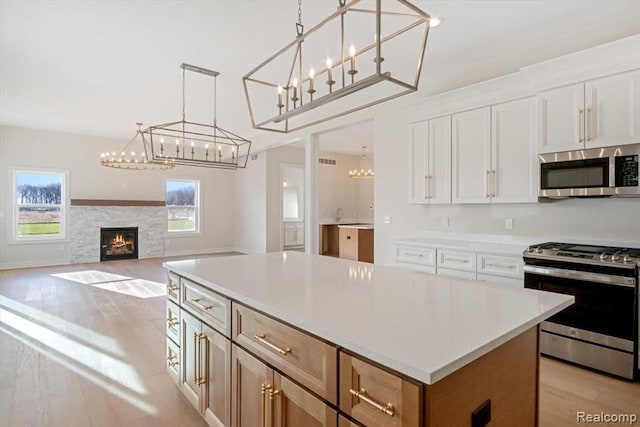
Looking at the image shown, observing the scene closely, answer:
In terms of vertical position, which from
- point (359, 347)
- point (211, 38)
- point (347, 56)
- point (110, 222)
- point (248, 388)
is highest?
point (211, 38)

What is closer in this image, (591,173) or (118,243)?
(591,173)

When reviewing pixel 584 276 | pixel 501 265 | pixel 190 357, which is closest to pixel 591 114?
pixel 584 276

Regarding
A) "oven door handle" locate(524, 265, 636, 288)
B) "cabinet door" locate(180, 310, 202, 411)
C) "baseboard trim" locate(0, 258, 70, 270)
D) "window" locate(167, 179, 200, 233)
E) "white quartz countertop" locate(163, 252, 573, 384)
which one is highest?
"window" locate(167, 179, 200, 233)

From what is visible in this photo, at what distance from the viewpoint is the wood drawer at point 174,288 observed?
7.43 ft

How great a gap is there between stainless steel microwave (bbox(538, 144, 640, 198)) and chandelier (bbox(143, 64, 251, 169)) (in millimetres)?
2873

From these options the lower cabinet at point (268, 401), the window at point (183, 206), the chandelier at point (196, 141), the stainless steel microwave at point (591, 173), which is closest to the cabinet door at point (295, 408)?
the lower cabinet at point (268, 401)

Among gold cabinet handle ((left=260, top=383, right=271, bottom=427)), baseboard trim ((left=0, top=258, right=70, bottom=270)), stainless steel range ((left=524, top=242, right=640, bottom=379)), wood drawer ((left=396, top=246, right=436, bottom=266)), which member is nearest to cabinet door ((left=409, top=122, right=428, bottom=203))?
wood drawer ((left=396, top=246, right=436, bottom=266))

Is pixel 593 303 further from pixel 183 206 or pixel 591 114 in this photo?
pixel 183 206

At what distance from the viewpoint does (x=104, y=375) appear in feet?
8.80

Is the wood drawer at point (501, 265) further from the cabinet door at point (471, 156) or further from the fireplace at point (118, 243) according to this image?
the fireplace at point (118, 243)

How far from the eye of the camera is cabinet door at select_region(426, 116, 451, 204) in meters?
3.87

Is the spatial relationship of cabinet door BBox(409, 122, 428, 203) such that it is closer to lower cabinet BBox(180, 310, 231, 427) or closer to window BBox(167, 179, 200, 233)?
lower cabinet BBox(180, 310, 231, 427)

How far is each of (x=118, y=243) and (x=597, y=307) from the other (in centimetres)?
904

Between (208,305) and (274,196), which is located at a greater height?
(274,196)
